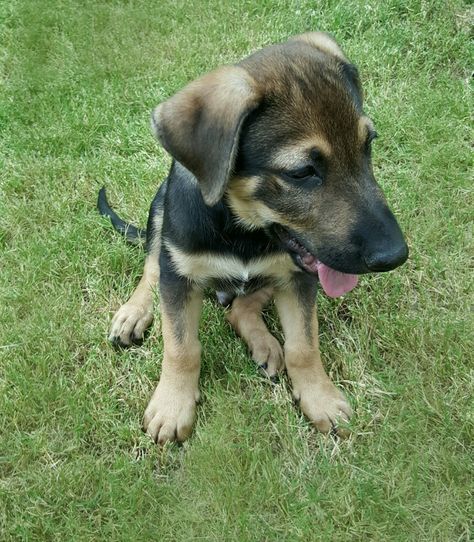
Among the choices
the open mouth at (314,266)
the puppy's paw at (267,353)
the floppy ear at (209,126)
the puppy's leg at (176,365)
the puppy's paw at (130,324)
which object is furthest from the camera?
the puppy's paw at (130,324)

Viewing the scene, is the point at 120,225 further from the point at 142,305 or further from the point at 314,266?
the point at 314,266

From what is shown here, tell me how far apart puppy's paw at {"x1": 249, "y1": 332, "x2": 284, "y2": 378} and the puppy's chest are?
51 centimetres

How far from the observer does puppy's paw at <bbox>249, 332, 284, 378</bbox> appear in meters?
4.01

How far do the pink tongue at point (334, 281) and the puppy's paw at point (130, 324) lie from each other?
1.27m

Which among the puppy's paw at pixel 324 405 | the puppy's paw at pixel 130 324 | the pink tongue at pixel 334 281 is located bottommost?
the puppy's paw at pixel 324 405

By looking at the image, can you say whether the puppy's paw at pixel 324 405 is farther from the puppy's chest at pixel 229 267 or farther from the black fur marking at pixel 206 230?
the black fur marking at pixel 206 230

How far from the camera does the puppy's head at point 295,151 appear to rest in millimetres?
2918

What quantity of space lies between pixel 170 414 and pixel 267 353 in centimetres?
66

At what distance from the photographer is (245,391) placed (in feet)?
13.0

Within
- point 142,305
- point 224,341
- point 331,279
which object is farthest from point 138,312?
point 331,279

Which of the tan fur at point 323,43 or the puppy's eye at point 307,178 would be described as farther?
the tan fur at point 323,43

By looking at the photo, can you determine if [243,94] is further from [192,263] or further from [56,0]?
[56,0]

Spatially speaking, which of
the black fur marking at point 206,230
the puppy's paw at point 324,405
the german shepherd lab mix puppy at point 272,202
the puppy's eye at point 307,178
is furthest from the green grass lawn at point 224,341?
the puppy's eye at point 307,178

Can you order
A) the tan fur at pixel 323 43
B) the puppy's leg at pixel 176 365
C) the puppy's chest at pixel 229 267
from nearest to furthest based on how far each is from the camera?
the tan fur at pixel 323 43 < the puppy's chest at pixel 229 267 < the puppy's leg at pixel 176 365
